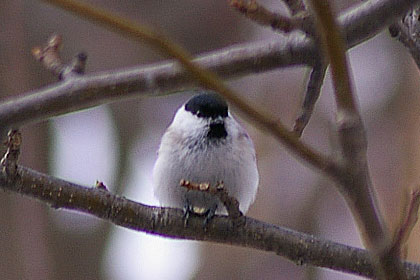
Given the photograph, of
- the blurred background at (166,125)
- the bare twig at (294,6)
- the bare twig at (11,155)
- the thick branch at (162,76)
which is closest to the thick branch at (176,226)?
the bare twig at (11,155)

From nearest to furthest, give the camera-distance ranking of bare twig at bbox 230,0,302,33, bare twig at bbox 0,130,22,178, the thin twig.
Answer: the thin twig
bare twig at bbox 230,0,302,33
bare twig at bbox 0,130,22,178

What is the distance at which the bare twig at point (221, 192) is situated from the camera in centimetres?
130

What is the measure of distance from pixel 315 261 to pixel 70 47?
3171 millimetres

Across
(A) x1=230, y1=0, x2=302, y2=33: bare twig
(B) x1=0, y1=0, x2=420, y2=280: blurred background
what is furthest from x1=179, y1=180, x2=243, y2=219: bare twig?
(B) x1=0, y1=0, x2=420, y2=280: blurred background

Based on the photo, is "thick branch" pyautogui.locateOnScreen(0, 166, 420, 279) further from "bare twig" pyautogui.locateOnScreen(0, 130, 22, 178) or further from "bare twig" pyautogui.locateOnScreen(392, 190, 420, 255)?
"bare twig" pyautogui.locateOnScreen(392, 190, 420, 255)

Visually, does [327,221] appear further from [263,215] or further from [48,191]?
[48,191]

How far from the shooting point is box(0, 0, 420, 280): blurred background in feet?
13.8

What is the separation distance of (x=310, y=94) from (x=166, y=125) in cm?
304

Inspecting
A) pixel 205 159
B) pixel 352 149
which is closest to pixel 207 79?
pixel 352 149

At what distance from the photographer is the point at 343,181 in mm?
672

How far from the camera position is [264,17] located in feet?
3.68

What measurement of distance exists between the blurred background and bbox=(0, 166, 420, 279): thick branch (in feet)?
7.79

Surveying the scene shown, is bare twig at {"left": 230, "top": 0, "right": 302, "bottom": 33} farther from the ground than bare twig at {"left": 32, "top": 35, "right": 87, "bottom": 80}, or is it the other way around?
bare twig at {"left": 32, "top": 35, "right": 87, "bottom": 80}

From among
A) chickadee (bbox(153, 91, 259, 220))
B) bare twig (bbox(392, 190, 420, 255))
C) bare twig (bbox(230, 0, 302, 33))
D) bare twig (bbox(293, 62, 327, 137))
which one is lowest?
bare twig (bbox(392, 190, 420, 255))
